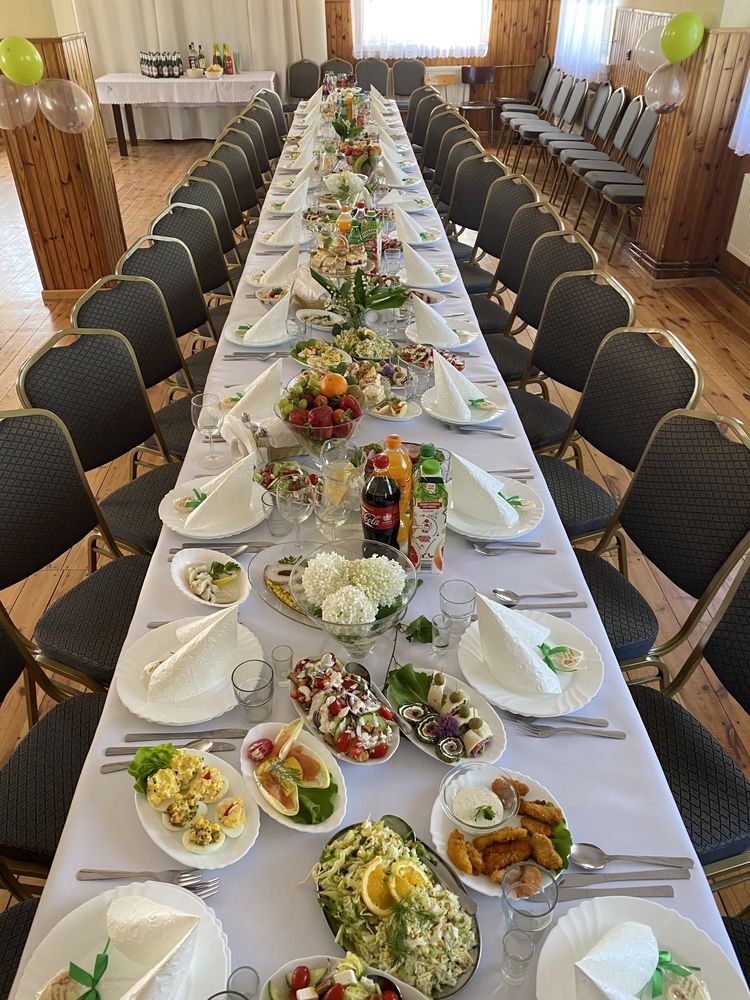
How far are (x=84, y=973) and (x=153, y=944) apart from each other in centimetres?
8

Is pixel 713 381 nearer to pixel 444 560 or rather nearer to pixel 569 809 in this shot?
pixel 444 560

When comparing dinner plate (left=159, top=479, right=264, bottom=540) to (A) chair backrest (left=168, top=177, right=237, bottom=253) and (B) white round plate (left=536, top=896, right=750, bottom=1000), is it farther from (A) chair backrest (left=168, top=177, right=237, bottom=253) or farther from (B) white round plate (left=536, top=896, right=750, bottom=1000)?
(A) chair backrest (left=168, top=177, right=237, bottom=253)

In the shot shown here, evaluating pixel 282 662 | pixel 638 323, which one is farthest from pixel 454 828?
pixel 638 323

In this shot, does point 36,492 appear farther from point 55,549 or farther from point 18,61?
point 18,61

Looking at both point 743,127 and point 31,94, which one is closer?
point 31,94

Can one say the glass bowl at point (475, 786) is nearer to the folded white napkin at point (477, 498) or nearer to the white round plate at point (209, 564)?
the white round plate at point (209, 564)

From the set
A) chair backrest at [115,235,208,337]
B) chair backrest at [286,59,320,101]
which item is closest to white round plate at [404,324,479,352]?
chair backrest at [115,235,208,337]

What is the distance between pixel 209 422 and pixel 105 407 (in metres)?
0.52

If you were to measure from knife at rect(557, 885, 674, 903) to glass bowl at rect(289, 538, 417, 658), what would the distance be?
1.55 ft

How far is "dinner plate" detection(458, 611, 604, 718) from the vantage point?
1.25 m

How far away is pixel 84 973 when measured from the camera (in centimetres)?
87

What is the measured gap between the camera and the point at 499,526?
1.66 meters

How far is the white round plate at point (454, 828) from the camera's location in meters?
1.00

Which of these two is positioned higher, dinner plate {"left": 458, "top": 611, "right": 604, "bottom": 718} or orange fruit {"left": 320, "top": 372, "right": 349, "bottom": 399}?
orange fruit {"left": 320, "top": 372, "right": 349, "bottom": 399}
